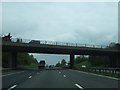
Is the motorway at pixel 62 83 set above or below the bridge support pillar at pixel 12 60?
above

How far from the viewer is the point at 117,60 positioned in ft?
299

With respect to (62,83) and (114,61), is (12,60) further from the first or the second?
(62,83)

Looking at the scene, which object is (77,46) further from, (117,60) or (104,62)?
(104,62)

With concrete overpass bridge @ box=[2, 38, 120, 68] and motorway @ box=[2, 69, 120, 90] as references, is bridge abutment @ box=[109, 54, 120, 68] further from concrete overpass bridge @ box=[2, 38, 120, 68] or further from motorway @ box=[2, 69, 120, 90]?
motorway @ box=[2, 69, 120, 90]

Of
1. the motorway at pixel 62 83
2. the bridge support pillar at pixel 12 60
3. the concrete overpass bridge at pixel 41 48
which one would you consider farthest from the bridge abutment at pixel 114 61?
the motorway at pixel 62 83

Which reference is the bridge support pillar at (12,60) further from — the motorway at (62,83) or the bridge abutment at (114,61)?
the motorway at (62,83)

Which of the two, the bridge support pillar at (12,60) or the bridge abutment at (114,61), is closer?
the bridge support pillar at (12,60)

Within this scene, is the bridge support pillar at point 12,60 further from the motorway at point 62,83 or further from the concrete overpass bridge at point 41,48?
the motorway at point 62,83

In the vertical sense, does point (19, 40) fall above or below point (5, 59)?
above

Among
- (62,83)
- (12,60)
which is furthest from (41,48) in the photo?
(62,83)

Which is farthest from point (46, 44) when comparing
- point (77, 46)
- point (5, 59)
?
point (5, 59)

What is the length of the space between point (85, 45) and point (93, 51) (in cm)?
277

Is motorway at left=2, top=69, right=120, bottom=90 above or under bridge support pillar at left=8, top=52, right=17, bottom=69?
above

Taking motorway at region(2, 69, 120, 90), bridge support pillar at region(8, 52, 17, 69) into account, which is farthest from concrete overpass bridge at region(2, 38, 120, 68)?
motorway at region(2, 69, 120, 90)
